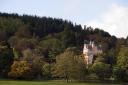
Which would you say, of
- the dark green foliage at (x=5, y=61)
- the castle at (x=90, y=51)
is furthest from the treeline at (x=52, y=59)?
the castle at (x=90, y=51)

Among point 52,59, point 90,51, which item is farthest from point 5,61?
point 90,51

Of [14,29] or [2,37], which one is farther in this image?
[14,29]

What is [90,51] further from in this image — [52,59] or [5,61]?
[5,61]

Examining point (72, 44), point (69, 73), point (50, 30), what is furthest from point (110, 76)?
point (50, 30)

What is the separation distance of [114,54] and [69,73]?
2870 centimetres

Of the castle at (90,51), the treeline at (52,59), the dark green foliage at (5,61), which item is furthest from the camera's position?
the castle at (90,51)

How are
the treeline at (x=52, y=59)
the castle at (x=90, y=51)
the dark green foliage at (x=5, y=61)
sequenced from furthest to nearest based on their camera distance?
1. the castle at (x=90, y=51)
2. the treeline at (x=52, y=59)
3. the dark green foliage at (x=5, y=61)

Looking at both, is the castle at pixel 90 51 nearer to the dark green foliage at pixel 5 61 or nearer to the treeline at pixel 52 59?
the treeline at pixel 52 59

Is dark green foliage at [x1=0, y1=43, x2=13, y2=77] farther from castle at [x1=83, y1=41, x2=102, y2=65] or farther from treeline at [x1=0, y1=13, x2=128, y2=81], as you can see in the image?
castle at [x1=83, y1=41, x2=102, y2=65]

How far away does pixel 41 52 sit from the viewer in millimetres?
100875

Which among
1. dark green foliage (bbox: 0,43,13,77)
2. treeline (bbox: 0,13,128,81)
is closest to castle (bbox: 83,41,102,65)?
treeline (bbox: 0,13,128,81)

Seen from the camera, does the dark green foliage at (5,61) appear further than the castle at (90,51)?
No

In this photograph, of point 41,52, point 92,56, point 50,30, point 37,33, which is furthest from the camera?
point 50,30

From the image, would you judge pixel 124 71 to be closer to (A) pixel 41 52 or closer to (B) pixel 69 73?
(B) pixel 69 73
